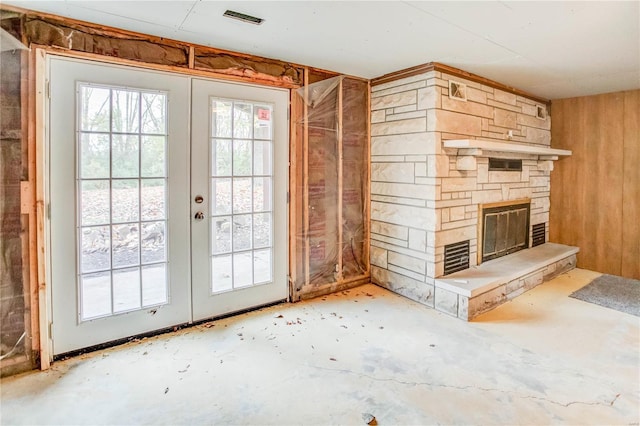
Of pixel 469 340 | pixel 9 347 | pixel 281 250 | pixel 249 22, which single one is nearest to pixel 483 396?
pixel 469 340

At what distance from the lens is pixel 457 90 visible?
11.5ft

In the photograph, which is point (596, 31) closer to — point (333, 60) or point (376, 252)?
point (333, 60)

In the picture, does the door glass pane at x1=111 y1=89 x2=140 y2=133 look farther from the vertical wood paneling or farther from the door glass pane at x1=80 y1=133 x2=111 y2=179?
the vertical wood paneling

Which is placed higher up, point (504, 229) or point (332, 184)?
point (332, 184)

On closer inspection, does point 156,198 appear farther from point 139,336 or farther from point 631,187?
point 631,187

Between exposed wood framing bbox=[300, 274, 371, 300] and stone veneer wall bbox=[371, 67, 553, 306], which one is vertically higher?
stone veneer wall bbox=[371, 67, 553, 306]

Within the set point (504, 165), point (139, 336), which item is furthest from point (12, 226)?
point (504, 165)

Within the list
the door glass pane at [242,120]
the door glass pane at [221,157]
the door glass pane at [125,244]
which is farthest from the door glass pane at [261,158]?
the door glass pane at [125,244]

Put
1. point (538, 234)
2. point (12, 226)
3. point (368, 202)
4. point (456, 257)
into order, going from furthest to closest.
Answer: point (538, 234), point (368, 202), point (456, 257), point (12, 226)

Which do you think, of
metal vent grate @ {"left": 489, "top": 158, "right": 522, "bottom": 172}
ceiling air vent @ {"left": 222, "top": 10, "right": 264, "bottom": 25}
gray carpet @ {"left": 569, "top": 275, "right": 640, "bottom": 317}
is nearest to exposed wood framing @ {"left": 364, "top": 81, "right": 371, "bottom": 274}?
metal vent grate @ {"left": 489, "top": 158, "right": 522, "bottom": 172}

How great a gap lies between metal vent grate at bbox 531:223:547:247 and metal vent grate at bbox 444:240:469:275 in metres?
1.64

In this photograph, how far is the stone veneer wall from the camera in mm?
3418

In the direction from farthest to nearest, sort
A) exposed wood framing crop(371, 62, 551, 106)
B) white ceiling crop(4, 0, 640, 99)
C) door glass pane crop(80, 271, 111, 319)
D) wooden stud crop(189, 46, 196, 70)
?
exposed wood framing crop(371, 62, 551, 106) → wooden stud crop(189, 46, 196, 70) → door glass pane crop(80, 271, 111, 319) → white ceiling crop(4, 0, 640, 99)

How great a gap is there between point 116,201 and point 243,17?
1.58 metres
